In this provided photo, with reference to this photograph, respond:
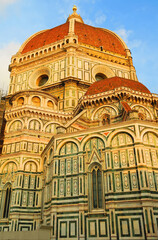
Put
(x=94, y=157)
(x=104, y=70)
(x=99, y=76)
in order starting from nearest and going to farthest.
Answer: (x=94, y=157) < (x=104, y=70) < (x=99, y=76)

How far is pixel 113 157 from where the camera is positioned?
1672cm

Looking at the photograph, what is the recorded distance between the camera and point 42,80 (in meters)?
34.9

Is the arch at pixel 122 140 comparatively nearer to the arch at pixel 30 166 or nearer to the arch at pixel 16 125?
the arch at pixel 30 166

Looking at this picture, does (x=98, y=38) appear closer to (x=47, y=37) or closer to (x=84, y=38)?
(x=84, y=38)

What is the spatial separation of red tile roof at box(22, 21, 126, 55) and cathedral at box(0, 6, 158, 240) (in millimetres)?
1228

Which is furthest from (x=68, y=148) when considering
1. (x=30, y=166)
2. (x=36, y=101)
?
(x=36, y=101)

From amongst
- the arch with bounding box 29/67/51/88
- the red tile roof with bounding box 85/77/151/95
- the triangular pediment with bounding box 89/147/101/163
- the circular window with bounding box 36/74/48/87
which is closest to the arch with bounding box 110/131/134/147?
the triangular pediment with bounding box 89/147/101/163

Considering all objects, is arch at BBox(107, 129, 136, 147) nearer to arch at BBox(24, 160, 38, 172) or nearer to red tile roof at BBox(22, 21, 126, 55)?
arch at BBox(24, 160, 38, 172)

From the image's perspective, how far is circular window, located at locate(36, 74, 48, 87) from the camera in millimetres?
34356

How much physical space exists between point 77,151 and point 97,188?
10.1ft

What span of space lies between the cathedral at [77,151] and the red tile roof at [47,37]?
1.27 meters

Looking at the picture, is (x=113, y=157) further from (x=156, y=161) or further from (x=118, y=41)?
(x=118, y=41)

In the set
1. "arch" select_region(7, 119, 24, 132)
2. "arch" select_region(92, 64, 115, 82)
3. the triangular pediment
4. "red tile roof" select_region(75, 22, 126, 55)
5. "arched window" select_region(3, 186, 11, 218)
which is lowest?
"arched window" select_region(3, 186, 11, 218)

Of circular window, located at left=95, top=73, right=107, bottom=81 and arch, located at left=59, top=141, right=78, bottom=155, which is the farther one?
circular window, located at left=95, top=73, right=107, bottom=81
